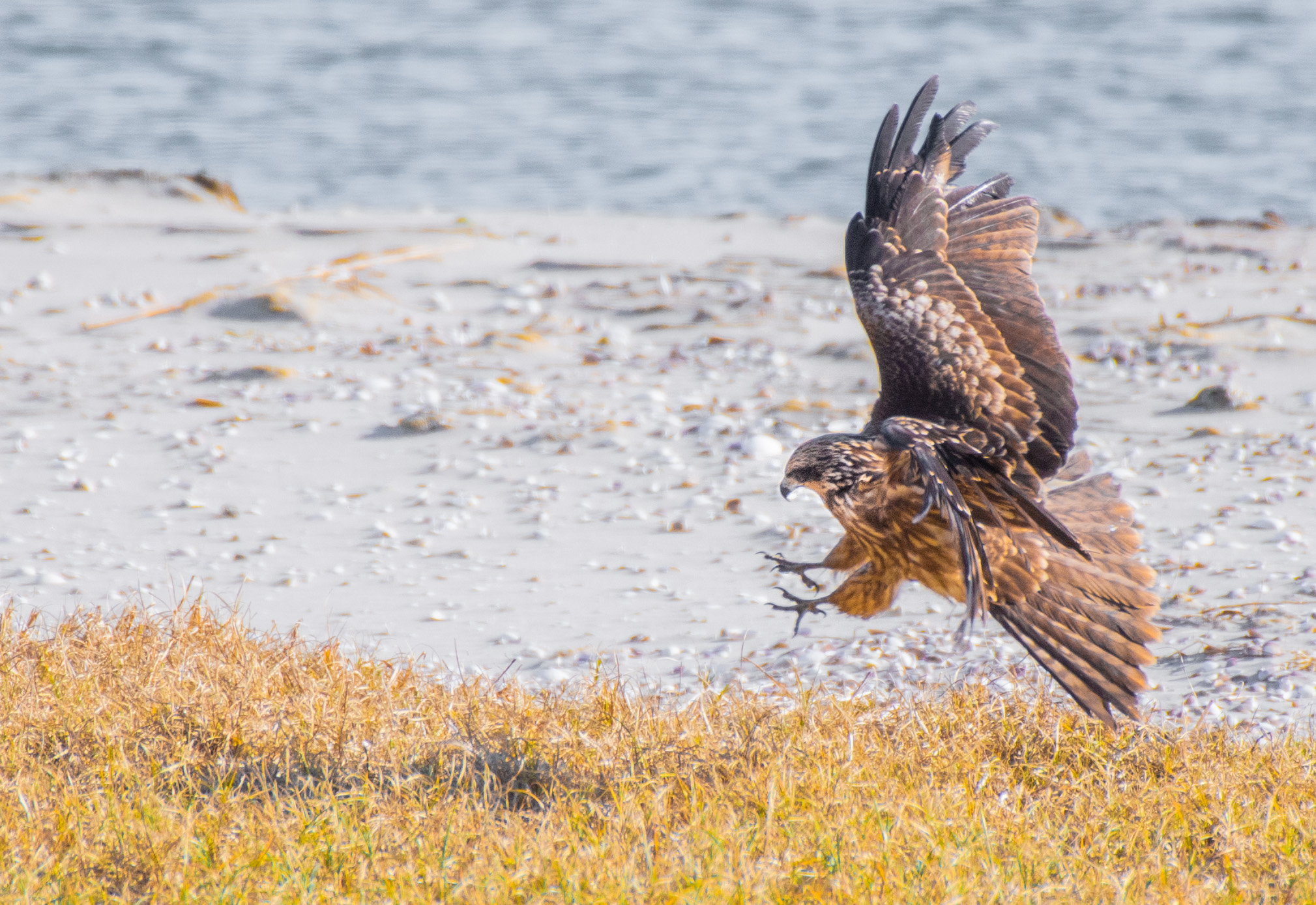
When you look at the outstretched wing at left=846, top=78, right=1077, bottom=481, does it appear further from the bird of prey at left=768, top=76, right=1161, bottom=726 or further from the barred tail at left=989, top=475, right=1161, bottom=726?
the barred tail at left=989, top=475, right=1161, bottom=726

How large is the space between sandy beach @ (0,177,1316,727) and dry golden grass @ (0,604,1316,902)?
512 millimetres

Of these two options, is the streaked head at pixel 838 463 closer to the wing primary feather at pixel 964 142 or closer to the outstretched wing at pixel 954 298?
the outstretched wing at pixel 954 298

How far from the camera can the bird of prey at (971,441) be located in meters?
3.99

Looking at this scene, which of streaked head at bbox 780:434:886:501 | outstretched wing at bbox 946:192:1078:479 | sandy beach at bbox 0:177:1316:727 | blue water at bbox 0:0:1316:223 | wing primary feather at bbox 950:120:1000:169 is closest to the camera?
streaked head at bbox 780:434:886:501

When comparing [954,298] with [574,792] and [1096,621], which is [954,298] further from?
[574,792]

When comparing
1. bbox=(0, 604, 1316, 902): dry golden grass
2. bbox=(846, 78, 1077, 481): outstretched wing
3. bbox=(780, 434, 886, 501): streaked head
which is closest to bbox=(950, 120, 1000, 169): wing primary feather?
bbox=(846, 78, 1077, 481): outstretched wing

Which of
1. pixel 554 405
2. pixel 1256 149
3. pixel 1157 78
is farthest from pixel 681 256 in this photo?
pixel 1157 78

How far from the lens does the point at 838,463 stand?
156 inches

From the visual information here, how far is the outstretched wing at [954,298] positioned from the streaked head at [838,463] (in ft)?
1.37

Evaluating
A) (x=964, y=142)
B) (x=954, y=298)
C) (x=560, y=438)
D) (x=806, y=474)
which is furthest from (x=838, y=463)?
(x=560, y=438)

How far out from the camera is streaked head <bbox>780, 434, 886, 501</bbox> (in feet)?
→ 12.9

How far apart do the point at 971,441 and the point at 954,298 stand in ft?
1.59

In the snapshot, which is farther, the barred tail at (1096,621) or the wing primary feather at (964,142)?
the wing primary feather at (964,142)

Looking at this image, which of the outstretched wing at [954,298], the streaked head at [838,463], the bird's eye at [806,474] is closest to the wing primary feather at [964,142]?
the outstretched wing at [954,298]
